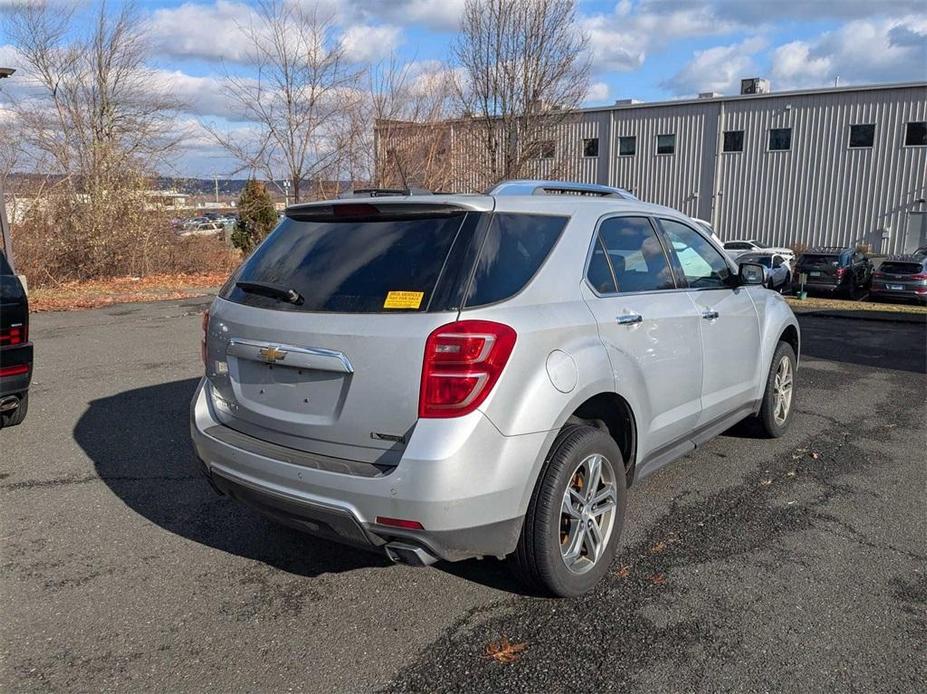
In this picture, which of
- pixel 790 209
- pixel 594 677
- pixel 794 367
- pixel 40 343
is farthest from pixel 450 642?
pixel 790 209

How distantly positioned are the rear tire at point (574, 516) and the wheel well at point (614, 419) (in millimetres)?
113

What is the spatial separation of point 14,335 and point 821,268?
23.1m

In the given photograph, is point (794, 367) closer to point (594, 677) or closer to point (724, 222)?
point (594, 677)

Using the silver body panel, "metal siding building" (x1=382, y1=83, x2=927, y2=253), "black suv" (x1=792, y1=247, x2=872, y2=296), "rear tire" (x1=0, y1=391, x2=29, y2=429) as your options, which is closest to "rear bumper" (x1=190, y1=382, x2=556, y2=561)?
the silver body panel

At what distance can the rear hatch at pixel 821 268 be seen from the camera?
22875 millimetres

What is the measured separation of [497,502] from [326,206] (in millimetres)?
1583

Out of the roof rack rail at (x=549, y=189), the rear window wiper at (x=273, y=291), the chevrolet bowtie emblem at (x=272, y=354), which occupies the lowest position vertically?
the chevrolet bowtie emblem at (x=272, y=354)

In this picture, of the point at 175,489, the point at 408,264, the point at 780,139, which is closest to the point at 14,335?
the point at 175,489

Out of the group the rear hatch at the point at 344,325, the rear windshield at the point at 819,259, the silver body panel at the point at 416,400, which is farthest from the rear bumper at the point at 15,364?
the rear windshield at the point at 819,259

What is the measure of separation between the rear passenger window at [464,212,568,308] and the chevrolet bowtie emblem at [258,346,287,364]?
0.84 meters

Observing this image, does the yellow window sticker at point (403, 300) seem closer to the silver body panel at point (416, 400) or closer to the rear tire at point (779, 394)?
the silver body panel at point (416, 400)

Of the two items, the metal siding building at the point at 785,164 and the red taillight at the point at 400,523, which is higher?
the metal siding building at the point at 785,164

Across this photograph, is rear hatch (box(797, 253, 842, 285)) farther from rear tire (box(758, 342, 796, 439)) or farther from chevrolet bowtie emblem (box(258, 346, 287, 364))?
chevrolet bowtie emblem (box(258, 346, 287, 364))

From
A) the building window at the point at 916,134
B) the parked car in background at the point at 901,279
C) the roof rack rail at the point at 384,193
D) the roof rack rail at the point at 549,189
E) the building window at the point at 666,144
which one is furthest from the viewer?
the building window at the point at 666,144
